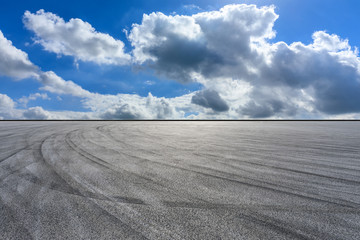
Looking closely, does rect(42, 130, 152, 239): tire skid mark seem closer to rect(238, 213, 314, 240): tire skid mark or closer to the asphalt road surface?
the asphalt road surface

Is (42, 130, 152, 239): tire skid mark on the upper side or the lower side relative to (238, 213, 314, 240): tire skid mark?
upper

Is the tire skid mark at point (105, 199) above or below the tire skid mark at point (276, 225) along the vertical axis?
above

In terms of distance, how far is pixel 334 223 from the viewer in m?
1.72

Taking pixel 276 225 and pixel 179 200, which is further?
pixel 179 200

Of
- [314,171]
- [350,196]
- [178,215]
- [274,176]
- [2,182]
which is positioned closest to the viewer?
[178,215]

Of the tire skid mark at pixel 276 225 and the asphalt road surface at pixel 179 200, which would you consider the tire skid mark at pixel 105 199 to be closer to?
the asphalt road surface at pixel 179 200

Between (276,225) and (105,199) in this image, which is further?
(105,199)

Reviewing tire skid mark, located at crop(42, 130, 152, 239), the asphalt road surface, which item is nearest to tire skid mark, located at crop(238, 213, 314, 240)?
the asphalt road surface

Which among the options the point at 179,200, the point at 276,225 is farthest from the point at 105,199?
the point at 276,225

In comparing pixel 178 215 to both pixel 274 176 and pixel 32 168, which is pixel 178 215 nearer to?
pixel 274 176

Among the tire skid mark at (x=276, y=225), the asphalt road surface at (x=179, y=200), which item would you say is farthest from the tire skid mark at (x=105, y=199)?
the tire skid mark at (x=276, y=225)

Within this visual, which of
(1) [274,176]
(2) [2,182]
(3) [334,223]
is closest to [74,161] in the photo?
(2) [2,182]

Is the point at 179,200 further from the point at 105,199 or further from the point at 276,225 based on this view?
the point at 276,225

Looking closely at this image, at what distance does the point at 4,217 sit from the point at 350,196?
393 cm
